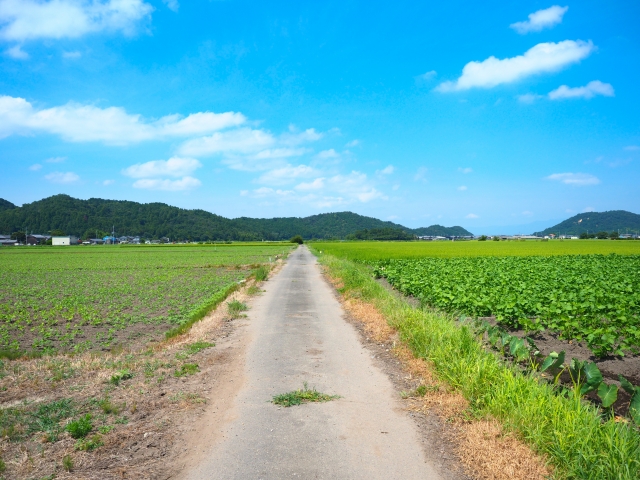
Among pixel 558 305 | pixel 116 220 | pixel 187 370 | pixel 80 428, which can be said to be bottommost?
pixel 187 370

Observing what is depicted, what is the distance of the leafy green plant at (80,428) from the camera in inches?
183

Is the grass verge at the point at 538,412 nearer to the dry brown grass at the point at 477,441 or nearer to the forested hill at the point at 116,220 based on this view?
the dry brown grass at the point at 477,441

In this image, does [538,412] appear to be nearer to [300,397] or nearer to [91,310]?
[300,397]

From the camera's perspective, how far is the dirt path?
3961mm

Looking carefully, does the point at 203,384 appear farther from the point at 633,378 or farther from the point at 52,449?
the point at 633,378

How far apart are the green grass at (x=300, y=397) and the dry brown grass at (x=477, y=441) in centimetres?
120

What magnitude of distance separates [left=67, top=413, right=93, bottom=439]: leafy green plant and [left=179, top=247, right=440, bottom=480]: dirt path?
1.29 m

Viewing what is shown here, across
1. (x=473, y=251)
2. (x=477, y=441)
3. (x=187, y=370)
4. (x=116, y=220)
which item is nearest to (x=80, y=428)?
(x=187, y=370)

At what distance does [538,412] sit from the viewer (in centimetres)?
430

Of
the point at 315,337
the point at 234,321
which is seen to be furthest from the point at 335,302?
the point at 315,337

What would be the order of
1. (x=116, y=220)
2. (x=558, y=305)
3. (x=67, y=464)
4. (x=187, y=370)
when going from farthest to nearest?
(x=116, y=220) → (x=558, y=305) → (x=187, y=370) → (x=67, y=464)

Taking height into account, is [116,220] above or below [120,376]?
above

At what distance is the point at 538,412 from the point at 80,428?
5.16m

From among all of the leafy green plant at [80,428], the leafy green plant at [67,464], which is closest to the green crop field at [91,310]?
the leafy green plant at [80,428]
